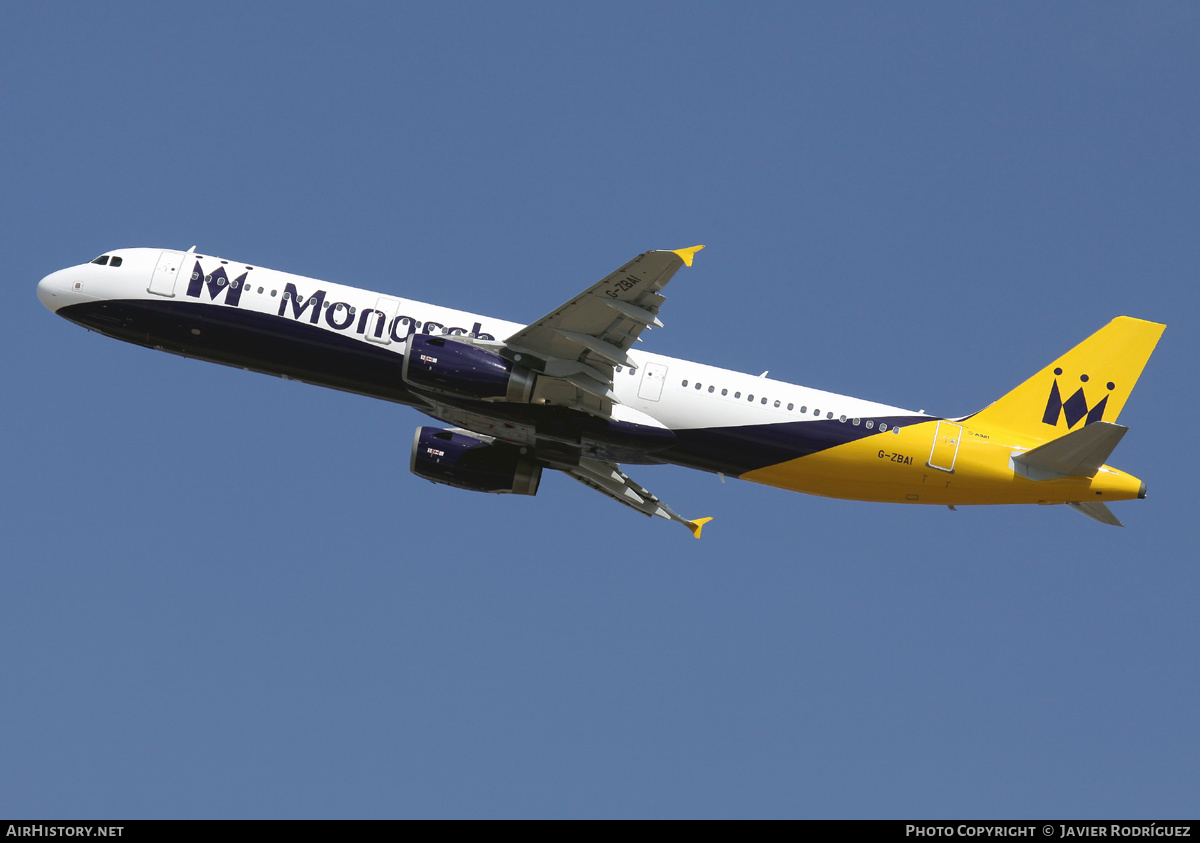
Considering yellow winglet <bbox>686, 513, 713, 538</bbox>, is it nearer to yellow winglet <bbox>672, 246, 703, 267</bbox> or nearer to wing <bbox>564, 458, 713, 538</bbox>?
wing <bbox>564, 458, 713, 538</bbox>

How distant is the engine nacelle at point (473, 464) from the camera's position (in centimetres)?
Answer: 4591

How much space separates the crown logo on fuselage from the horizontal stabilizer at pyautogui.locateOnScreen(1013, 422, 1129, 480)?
245 cm

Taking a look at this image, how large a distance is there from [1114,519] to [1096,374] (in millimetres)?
5385

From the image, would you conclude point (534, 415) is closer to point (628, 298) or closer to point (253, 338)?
point (628, 298)

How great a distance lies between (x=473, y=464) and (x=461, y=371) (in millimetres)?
7509

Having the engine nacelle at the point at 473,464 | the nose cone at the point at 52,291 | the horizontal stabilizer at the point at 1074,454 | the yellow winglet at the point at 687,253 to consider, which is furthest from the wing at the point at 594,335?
the nose cone at the point at 52,291

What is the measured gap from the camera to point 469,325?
42562 millimetres

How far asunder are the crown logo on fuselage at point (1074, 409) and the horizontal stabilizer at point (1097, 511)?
3.08 meters

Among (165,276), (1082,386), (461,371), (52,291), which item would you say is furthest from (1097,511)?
(52,291)

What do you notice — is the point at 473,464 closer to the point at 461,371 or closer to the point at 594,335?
the point at 461,371

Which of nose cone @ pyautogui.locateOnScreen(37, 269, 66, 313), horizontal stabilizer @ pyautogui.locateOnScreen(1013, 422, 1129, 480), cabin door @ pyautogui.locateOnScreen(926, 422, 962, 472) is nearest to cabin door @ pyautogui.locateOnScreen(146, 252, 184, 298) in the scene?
nose cone @ pyautogui.locateOnScreen(37, 269, 66, 313)
